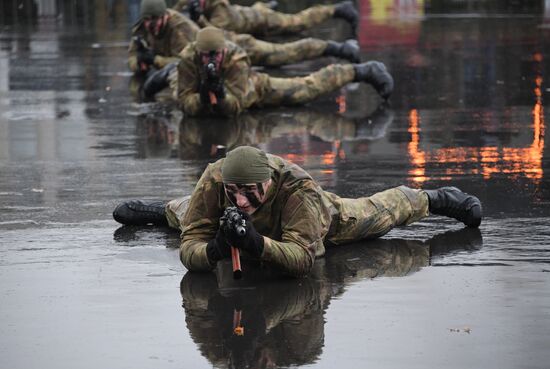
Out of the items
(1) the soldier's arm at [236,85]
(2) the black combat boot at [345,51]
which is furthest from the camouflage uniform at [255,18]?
(1) the soldier's arm at [236,85]

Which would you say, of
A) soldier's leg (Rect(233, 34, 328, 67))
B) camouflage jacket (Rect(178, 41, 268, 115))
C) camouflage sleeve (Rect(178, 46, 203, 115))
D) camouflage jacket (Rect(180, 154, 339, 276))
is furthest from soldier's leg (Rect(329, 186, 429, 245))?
soldier's leg (Rect(233, 34, 328, 67))

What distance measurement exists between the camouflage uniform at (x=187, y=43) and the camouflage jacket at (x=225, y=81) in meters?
2.82

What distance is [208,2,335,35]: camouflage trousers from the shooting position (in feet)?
76.5

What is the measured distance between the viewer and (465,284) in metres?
8.72

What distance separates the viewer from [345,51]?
68.5ft

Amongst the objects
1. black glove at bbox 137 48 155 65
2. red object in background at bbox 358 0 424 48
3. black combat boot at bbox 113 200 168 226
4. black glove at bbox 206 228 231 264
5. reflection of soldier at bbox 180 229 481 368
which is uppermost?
black glove at bbox 206 228 231 264

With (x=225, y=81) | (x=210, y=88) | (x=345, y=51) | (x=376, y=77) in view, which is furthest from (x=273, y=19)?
(x=210, y=88)

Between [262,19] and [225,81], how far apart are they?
953 centimetres

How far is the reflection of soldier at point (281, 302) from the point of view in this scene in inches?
292

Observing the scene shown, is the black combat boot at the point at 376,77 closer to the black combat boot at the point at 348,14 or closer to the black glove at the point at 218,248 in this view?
the black combat boot at the point at 348,14

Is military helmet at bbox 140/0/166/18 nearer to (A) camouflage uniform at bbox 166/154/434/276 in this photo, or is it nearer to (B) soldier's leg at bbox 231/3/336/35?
(B) soldier's leg at bbox 231/3/336/35

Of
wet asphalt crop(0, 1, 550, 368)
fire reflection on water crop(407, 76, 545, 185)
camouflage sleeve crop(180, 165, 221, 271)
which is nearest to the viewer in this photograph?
wet asphalt crop(0, 1, 550, 368)

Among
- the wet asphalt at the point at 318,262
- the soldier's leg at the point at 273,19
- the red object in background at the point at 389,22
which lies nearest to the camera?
the wet asphalt at the point at 318,262

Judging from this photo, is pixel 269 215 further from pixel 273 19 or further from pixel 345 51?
pixel 273 19
